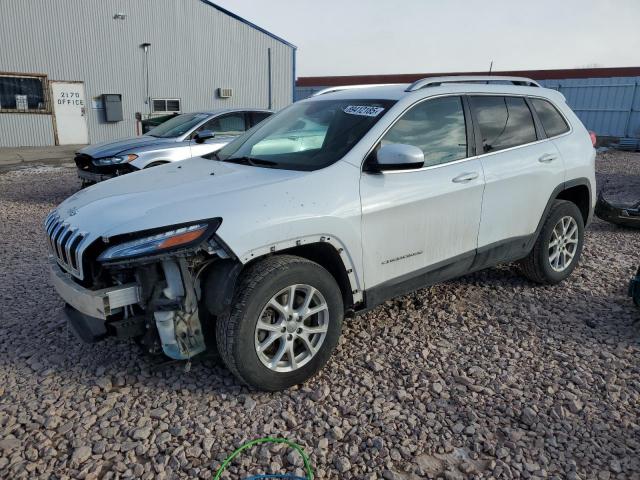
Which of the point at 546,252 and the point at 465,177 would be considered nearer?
the point at 465,177

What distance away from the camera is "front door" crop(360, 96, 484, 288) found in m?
3.23

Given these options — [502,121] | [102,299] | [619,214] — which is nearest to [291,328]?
[102,299]

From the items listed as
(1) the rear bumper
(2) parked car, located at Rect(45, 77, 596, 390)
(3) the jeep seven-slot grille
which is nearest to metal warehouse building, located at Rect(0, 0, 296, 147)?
(3) the jeep seven-slot grille

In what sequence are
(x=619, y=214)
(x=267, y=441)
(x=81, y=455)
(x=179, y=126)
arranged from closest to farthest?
(x=81, y=455) < (x=267, y=441) < (x=619, y=214) < (x=179, y=126)

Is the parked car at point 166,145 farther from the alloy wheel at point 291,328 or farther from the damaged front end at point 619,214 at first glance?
the damaged front end at point 619,214

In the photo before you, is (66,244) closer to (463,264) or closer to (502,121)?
(463,264)

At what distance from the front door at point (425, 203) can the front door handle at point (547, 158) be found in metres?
0.81

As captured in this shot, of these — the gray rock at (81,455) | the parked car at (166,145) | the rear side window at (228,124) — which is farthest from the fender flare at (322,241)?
the rear side window at (228,124)

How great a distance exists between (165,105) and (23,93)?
16.2ft

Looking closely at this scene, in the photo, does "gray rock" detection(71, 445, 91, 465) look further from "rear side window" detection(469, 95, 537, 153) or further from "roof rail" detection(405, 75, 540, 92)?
"rear side window" detection(469, 95, 537, 153)

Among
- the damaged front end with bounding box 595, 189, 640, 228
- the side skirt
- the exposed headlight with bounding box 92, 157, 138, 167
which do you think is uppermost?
the exposed headlight with bounding box 92, 157, 138, 167

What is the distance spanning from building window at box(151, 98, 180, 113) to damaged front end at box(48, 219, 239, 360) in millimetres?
18602

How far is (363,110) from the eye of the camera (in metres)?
3.55

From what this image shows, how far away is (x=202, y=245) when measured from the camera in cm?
264
